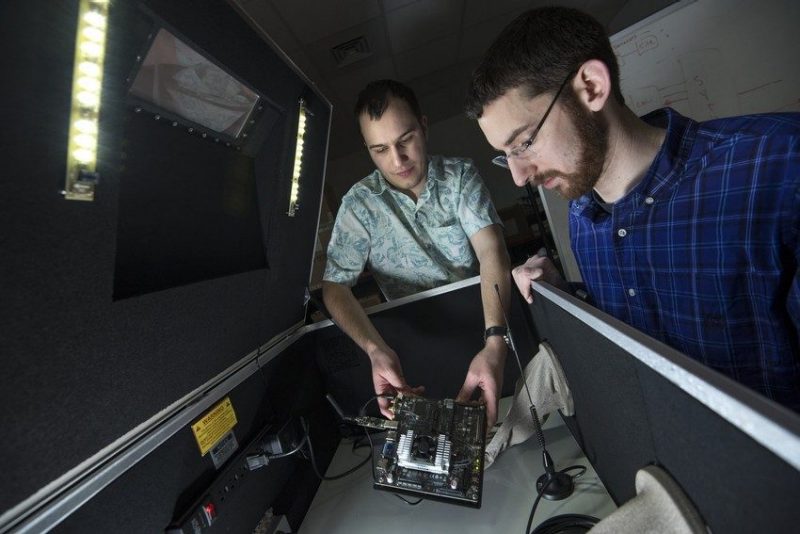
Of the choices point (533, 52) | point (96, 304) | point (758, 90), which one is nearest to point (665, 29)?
point (758, 90)

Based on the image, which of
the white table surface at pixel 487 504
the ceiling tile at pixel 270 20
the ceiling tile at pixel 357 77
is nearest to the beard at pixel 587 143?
the white table surface at pixel 487 504

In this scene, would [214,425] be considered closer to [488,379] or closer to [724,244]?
[488,379]

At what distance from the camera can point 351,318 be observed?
1.26m

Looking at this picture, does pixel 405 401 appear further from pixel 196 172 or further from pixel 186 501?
pixel 196 172

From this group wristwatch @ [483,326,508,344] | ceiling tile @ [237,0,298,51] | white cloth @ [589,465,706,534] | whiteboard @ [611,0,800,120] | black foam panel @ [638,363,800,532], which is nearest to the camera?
black foam panel @ [638,363,800,532]

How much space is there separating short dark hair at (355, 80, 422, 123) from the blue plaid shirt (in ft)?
2.52

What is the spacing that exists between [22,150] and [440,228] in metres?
1.09

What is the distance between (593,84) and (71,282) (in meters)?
1.04

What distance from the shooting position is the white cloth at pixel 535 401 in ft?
3.11

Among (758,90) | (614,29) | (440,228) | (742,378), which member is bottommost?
(742,378)

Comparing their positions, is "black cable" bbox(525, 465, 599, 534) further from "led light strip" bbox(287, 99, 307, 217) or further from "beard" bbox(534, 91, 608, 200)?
"led light strip" bbox(287, 99, 307, 217)

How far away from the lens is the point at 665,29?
191 cm

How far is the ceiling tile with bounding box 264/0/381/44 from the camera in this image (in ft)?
7.72

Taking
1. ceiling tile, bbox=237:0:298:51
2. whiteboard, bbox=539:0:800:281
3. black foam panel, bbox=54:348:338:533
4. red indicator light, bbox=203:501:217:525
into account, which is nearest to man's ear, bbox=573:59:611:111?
black foam panel, bbox=54:348:338:533
